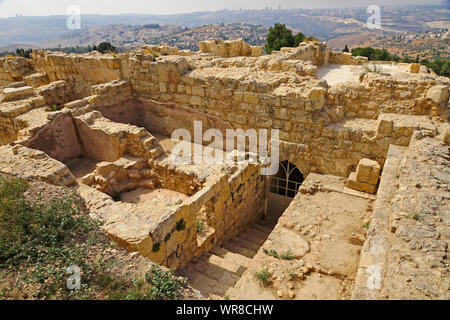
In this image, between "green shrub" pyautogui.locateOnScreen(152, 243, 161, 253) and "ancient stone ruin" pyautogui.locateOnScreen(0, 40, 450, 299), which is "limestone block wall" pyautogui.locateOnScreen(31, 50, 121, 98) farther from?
"green shrub" pyautogui.locateOnScreen(152, 243, 161, 253)

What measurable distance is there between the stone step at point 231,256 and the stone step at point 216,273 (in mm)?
352

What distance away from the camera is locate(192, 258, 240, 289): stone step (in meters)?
4.82

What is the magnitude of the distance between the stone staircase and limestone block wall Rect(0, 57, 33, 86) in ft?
43.3

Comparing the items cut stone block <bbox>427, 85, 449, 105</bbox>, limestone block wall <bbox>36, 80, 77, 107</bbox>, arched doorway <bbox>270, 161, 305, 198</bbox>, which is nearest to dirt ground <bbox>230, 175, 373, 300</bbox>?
arched doorway <bbox>270, 161, 305, 198</bbox>

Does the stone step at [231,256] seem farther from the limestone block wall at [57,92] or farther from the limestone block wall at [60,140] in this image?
the limestone block wall at [57,92]

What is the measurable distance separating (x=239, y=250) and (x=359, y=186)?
2903mm

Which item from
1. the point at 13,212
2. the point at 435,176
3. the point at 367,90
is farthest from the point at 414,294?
the point at 367,90

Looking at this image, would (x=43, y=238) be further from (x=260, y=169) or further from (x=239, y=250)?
(x=260, y=169)

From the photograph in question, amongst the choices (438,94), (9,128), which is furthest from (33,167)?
(438,94)

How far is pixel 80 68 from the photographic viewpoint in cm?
1155

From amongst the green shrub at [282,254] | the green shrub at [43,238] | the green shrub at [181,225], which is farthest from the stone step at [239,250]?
the green shrub at [43,238]

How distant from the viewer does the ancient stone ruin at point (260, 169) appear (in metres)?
4.06

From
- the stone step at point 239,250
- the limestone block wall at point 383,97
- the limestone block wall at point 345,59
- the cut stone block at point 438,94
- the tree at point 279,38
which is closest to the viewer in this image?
the stone step at point 239,250

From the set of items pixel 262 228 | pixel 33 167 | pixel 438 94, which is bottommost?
pixel 262 228
